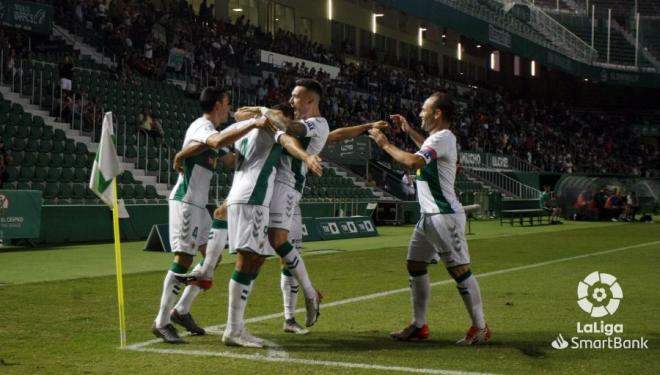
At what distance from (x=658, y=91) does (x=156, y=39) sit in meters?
55.8

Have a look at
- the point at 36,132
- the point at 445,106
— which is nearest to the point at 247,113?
the point at 445,106

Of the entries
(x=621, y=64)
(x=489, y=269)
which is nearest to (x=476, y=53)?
(x=621, y=64)

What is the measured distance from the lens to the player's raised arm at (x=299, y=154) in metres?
6.61

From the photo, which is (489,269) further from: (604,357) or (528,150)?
(528,150)

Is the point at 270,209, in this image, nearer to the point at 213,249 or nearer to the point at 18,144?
the point at 213,249

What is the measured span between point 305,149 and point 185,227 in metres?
1.31

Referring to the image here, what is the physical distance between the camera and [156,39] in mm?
31797

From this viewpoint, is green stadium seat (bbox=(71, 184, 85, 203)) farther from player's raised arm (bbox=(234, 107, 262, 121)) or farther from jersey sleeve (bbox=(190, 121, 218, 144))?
player's raised arm (bbox=(234, 107, 262, 121))

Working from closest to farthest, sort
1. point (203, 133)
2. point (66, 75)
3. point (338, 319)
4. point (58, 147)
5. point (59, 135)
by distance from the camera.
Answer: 1. point (203, 133)
2. point (338, 319)
3. point (58, 147)
4. point (59, 135)
5. point (66, 75)

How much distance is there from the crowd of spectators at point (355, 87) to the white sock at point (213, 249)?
69.7ft

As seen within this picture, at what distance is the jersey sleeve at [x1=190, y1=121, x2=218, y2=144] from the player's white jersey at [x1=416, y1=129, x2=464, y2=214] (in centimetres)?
188

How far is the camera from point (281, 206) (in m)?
8.16

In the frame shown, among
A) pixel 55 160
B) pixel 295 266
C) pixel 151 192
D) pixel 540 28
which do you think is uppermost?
pixel 540 28

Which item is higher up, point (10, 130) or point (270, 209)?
point (10, 130)
